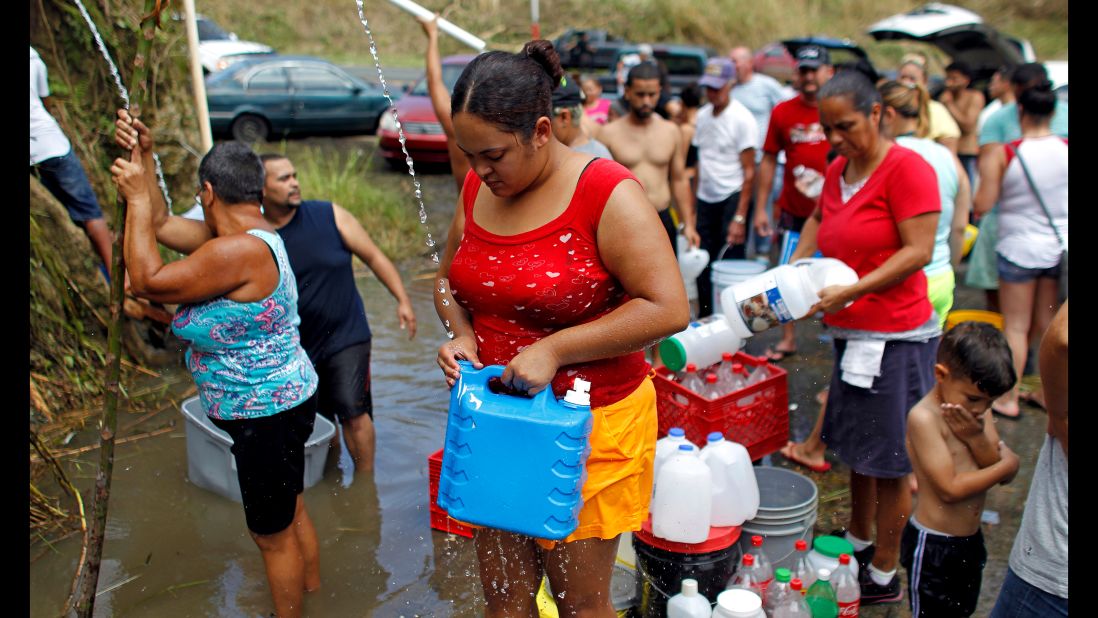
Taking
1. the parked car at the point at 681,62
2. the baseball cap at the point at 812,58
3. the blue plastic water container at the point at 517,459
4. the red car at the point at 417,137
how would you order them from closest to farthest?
the blue plastic water container at the point at 517,459 → the baseball cap at the point at 812,58 → the red car at the point at 417,137 → the parked car at the point at 681,62

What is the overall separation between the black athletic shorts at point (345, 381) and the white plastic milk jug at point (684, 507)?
5.92 feet

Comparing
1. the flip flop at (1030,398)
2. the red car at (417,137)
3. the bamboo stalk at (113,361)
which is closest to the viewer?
the bamboo stalk at (113,361)

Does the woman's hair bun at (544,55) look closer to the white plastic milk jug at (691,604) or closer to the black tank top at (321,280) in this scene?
the white plastic milk jug at (691,604)

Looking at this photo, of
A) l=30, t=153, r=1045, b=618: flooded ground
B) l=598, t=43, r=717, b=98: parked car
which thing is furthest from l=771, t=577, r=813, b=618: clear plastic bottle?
l=598, t=43, r=717, b=98: parked car

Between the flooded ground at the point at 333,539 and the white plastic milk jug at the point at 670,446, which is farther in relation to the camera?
the flooded ground at the point at 333,539

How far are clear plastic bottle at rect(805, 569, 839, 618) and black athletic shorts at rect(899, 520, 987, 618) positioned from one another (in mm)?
295

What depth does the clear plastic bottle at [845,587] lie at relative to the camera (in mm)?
3297

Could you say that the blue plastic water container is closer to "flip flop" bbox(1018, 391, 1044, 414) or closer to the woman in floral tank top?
the woman in floral tank top

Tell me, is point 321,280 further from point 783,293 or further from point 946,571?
point 946,571

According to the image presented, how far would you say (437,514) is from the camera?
4.25 meters

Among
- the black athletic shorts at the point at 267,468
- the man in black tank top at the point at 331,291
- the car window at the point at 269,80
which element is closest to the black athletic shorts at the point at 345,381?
the man in black tank top at the point at 331,291

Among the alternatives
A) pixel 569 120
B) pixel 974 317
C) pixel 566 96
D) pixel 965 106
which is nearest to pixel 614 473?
pixel 569 120

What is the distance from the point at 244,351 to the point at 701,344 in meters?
2.30

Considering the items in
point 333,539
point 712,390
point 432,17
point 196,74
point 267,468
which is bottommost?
point 333,539
